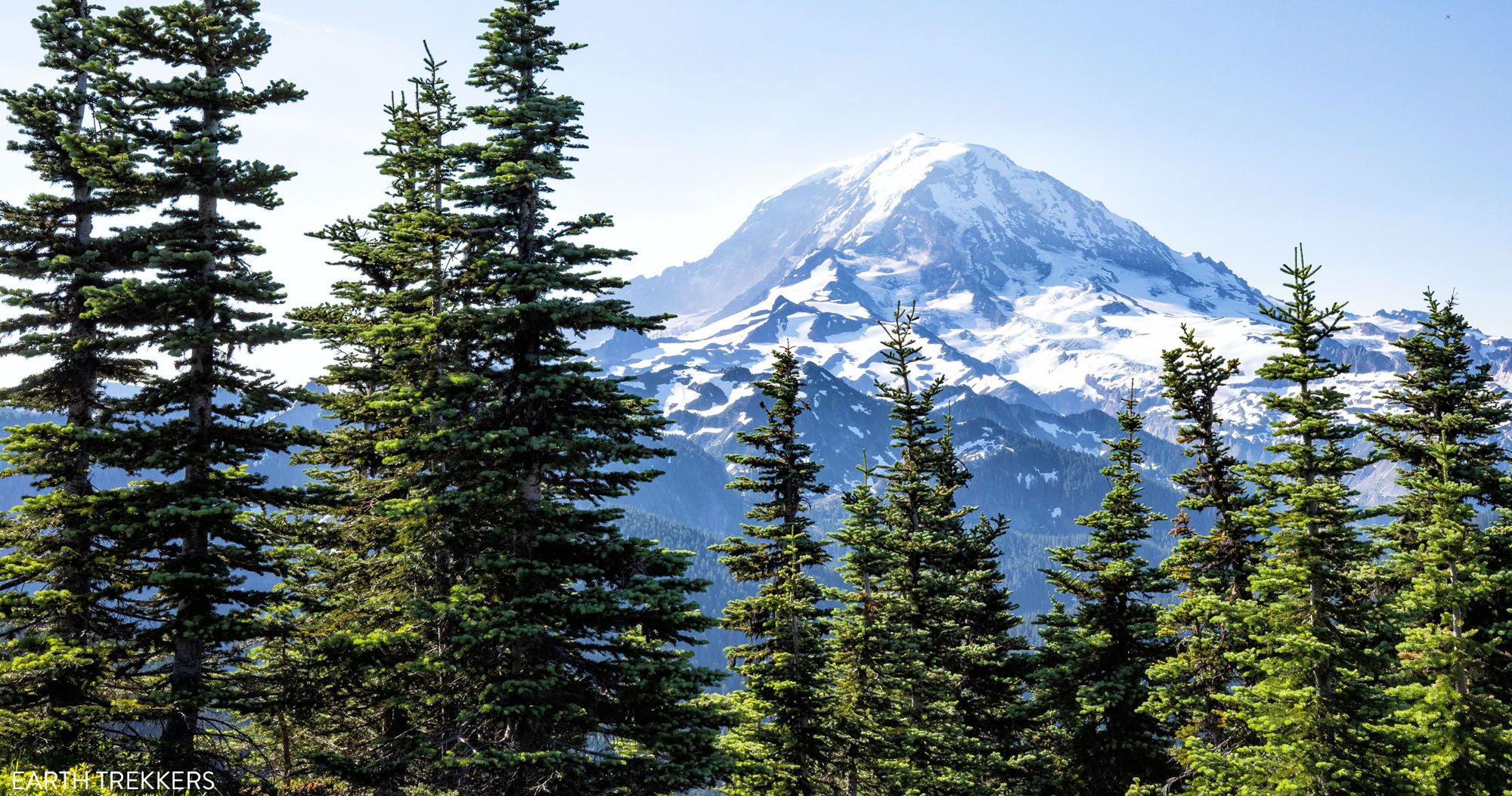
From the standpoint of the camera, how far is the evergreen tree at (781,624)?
27547mm

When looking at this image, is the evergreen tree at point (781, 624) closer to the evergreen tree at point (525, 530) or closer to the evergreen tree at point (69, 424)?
the evergreen tree at point (525, 530)

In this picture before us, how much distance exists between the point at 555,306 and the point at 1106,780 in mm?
29108

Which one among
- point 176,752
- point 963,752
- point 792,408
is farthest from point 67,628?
point 963,752

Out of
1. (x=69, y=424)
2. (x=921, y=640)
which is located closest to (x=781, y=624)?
(x=921, y=640)

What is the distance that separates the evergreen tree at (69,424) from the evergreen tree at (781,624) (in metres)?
14.9

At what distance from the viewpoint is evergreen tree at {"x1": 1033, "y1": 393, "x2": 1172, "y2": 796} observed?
3406 cm

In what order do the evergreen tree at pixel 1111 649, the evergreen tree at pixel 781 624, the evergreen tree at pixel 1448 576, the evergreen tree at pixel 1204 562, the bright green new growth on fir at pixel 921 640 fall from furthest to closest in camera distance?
the evergreen tree at pixel 1111 649
the bright green new growth on fir at pixel 921 640
the evergreen tree at pixel 1204 562
the evergreen tree at pixel 781 624
the evergreen tree at pixel 1448 576

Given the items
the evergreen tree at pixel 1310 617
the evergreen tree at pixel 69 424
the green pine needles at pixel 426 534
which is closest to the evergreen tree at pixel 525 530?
the green pine needles at pixel 426 534

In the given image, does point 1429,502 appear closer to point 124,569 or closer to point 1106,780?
point 1106,780

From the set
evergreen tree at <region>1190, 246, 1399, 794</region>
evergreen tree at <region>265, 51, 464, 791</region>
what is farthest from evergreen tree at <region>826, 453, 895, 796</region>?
evergreen tree at <region>265, 51, 464, 791</region>

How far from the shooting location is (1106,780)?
3534 centimetres

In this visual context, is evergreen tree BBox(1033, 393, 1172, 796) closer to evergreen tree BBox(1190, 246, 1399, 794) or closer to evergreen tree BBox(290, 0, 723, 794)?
evergreen tree BBox(1190, 246, 1399, 794)

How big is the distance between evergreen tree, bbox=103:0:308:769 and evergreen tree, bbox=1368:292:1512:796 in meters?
28.9

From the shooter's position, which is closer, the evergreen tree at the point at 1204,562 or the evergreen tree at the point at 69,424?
the evergreen tree at the point at 69,424
